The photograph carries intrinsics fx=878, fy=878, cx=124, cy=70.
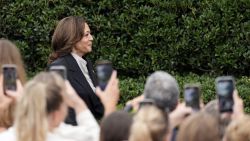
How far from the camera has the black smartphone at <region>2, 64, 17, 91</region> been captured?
5.62 metres

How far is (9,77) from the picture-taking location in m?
5.62

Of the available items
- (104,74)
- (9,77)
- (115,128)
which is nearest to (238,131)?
(115,128)

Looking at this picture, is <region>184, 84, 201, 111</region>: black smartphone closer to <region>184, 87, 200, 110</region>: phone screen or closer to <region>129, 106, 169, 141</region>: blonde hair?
<region>184, 87, 200, 110</region>: phone screen

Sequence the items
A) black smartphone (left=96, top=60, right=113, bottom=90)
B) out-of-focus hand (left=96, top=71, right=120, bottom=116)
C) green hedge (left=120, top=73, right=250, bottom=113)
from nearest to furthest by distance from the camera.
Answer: out-of-focus hand (left=96, top=71, right=120, bottom=116)
black smartphone (left=96, top=60, right=113, bottom=90)
green hedge (left=120, top=73, right=250, bottom=113)

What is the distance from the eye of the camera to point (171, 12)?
11.5m

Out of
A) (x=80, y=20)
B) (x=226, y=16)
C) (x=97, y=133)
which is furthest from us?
(x=226, y=16)

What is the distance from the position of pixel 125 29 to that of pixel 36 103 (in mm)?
6410

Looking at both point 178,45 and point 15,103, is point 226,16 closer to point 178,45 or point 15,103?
point 178,45

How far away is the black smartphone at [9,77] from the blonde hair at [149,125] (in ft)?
3.38

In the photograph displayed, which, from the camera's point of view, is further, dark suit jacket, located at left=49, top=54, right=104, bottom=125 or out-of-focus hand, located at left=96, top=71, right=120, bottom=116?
dark suit jacket, located at left=49, top=54, right=104, bottom=125

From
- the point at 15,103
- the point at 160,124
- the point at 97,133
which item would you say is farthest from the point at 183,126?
the point at 15,103

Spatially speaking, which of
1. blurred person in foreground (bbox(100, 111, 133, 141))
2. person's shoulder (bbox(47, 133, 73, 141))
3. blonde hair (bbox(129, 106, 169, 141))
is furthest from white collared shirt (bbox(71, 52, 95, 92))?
blonde hair (bbox(129, 106, 169, 141))

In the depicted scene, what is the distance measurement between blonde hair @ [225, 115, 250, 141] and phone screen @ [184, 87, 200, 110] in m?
0.50

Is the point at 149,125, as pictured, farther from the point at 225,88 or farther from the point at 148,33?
the point at 148,33
